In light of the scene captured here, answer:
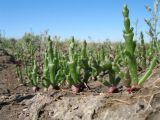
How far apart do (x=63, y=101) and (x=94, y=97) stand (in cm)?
43

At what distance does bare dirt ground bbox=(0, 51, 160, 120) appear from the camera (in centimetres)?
311

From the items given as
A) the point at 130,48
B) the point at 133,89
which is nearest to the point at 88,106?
the point at 133,89

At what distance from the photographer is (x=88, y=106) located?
3.54m

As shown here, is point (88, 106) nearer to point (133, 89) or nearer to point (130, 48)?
point (133, 89)

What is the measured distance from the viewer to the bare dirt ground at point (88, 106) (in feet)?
10.2

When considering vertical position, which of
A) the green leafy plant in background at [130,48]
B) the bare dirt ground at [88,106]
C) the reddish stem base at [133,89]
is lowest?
the bare dirt ground at [88,106]

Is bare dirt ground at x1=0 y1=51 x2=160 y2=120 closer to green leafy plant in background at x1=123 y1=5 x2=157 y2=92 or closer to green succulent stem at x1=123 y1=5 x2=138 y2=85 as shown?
green leafy plant in background at x1=123 y1=5 x2=157 y2=92

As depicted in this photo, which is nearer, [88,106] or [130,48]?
[88,106]

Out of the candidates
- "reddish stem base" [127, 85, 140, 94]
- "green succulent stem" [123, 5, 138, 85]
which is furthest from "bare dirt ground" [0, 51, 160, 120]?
"green succulent stem" [123, 5, 138, 85]

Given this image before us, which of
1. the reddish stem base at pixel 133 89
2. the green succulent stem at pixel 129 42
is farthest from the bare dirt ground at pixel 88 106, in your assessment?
the green succulent stem at pixel 129 42

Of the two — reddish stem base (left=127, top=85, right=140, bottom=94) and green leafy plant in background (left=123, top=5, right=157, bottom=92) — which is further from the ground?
green leafy plant in background (left=123, top=5, right=157, bottom=92)

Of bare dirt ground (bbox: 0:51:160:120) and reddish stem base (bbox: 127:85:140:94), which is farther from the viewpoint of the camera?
reddish stem base (bbox: 127:85:140:94)

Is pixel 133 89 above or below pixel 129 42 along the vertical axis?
below

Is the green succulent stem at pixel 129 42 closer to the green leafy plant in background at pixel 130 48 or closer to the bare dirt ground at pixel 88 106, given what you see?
the green leafy plant in background at pixel 130 48
